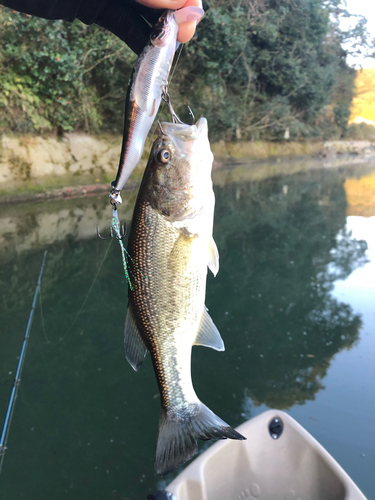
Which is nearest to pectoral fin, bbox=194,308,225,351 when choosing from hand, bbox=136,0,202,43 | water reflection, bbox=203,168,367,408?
hand, bbox=136,0,202,43

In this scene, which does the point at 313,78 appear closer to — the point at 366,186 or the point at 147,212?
the point at 366,186

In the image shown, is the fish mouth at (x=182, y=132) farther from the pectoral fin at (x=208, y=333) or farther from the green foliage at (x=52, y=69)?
the green foliage at (x=52, y=69)

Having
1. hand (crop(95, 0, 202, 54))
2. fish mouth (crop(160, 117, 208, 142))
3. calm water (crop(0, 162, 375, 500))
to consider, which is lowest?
calm water (crop(0, 162, 375, 500))

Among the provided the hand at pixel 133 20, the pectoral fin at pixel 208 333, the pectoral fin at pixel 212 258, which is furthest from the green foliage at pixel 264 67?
the pectoral fin at pixel 208 333

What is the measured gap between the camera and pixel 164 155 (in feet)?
4.40

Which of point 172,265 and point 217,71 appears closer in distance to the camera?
point 172,265

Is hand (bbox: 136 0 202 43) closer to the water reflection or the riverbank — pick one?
the water reflection

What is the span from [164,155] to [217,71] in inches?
598

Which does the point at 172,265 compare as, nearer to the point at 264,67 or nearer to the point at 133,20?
the point at 133,20

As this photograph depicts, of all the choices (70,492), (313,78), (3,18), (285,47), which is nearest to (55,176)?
(3,18)

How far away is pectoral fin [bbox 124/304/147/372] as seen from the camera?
134cm

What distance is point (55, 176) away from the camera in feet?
31.8

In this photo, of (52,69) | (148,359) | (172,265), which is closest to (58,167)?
(52,69)

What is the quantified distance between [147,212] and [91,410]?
212 centimetres
